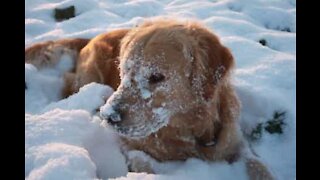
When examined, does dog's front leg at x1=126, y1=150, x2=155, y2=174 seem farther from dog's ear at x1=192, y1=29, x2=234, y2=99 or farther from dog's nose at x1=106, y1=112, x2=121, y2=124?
dog's ear at x1=192, y1=29, x2=234, y2=99

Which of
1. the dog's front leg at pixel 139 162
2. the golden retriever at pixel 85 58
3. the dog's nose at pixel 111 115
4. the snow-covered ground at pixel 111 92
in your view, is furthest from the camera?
the golden retriever at pixel 85 58

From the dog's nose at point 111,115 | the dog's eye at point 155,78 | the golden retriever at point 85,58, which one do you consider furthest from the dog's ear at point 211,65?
the golden retriever at point 85,58

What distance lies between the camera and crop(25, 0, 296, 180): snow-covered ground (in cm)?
291

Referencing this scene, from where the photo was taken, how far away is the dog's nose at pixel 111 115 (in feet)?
10.3

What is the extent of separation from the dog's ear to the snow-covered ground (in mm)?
707

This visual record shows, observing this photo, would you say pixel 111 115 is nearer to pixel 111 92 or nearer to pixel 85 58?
pixel 111 92

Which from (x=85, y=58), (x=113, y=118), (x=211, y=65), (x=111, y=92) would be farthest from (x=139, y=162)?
(x=85, y=58)

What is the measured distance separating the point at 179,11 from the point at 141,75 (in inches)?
185

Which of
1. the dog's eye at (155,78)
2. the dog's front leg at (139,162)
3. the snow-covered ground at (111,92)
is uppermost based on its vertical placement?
the dog's eye at (155,78)

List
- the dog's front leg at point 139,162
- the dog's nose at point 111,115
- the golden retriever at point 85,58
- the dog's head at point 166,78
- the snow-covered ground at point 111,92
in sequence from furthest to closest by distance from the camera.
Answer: the golden retriever at point 85,58 < the dog's front leg at point 139,162 < the dog's head at point 166,78 < the dog's nose at point 111,115 < the snow-covered ground at point 111,92

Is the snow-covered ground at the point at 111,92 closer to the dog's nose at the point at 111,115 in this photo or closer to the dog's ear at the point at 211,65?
the dog's nose at the point at 111,115

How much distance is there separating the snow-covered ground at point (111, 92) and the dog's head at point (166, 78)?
14.3 inches

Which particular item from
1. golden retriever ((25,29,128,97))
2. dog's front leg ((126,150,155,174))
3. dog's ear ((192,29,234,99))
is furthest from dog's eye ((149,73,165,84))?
golden retriever ((25,29,128,97))

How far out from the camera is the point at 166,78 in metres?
3.34
